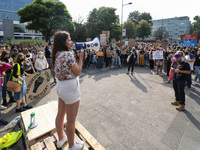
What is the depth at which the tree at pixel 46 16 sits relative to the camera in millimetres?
27112

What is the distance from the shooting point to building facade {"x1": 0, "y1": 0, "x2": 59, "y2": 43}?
4213 centimetres

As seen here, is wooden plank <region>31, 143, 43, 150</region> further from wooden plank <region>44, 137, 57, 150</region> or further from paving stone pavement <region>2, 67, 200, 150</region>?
paving stone pavement <region>2, 67, 200, 150</region>

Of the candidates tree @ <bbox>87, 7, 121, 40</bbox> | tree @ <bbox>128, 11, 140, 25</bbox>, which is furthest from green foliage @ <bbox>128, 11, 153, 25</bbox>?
tree @ <bbox>87, 7, 121, 40</bbox>

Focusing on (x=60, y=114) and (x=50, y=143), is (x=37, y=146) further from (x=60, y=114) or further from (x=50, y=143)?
(x=60, y=114)

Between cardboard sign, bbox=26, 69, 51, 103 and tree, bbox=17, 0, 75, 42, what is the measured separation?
974 inches

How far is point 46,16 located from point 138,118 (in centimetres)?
3207

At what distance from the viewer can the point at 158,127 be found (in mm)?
3203

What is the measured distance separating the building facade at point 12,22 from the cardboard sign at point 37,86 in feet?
135

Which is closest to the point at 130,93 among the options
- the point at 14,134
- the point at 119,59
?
the point at 14,134

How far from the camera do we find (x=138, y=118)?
142 inches

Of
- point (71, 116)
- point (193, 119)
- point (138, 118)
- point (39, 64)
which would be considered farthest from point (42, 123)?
point (193, 119)

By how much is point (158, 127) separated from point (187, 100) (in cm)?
257

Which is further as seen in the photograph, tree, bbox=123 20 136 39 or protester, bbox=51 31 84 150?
tree, bbox=123 20 136 39

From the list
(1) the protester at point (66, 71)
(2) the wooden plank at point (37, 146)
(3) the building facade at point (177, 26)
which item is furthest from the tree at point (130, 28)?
(3) the building facade at point (177, 26)
